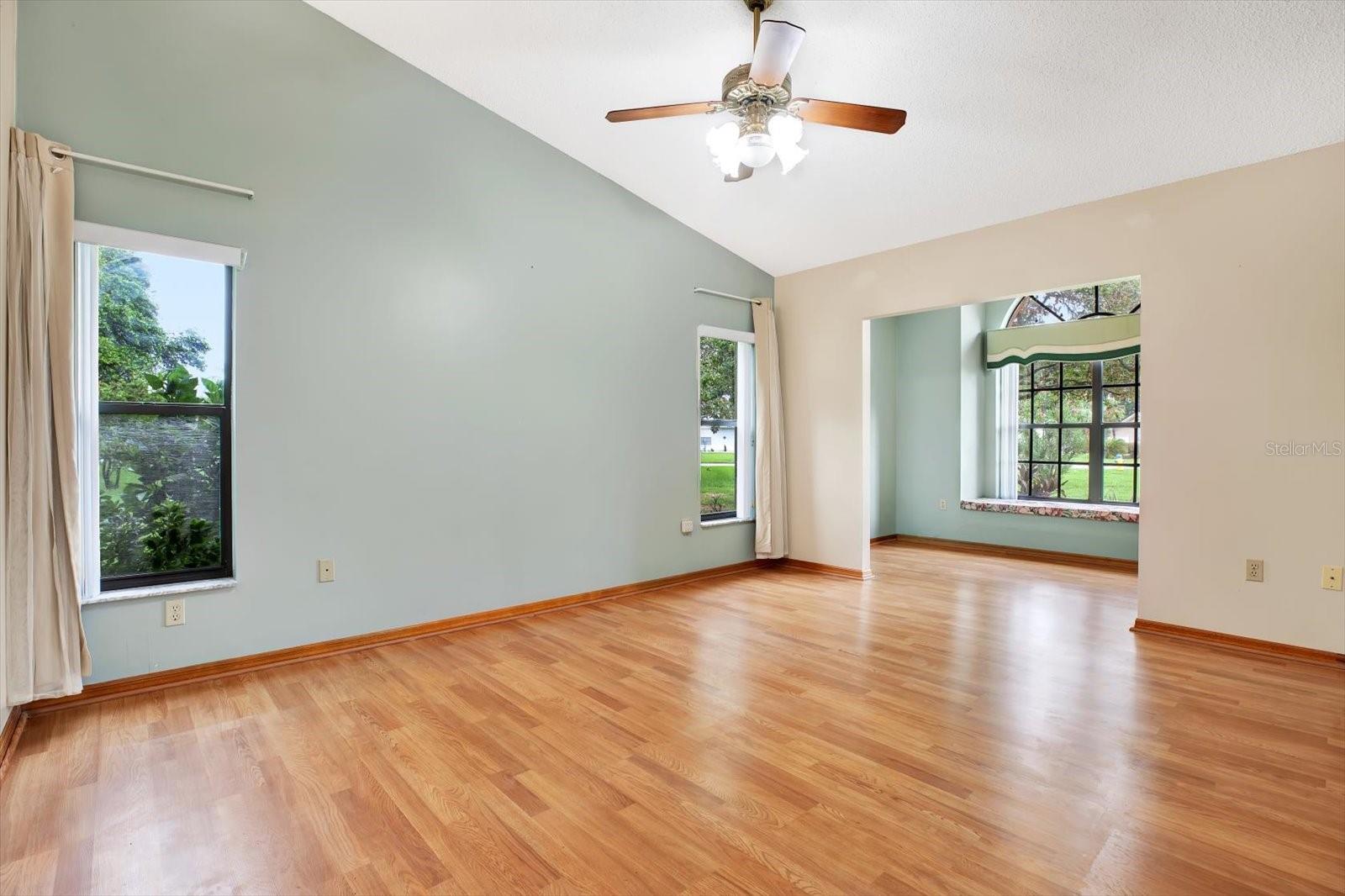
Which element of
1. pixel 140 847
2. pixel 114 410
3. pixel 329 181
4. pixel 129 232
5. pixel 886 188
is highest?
pixel 886 188

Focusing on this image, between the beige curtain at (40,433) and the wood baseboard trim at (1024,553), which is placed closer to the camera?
the beige curtain at (40,433)

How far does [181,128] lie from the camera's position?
306 cm

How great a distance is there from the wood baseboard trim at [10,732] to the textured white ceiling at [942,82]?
11.8 feet

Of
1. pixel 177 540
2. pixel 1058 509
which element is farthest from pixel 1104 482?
pixel 177 540

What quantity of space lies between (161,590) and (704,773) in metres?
2.67

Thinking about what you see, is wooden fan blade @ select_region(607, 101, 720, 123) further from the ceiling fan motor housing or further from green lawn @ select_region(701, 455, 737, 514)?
green lawn @ select_region(701, 455, 737, 514)

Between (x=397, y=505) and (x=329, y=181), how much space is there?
182 centimetres

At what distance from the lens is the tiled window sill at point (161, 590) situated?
9.38ft

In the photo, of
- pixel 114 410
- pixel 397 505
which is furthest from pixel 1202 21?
pixel 114 410

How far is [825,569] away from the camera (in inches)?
221

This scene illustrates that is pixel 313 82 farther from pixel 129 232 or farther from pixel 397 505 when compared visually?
pixel 397 505

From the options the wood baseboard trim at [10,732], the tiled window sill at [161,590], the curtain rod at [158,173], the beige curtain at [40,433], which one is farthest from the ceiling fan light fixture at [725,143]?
the wood baseboard trim at [10,732]

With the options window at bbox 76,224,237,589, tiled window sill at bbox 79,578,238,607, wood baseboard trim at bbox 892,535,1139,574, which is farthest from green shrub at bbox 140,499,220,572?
wood baseboard trim at bbox 892,535,1139,574

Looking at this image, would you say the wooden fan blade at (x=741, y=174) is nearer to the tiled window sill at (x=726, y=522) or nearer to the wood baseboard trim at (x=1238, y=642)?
the tiled window sill at (x=726, y=522)
